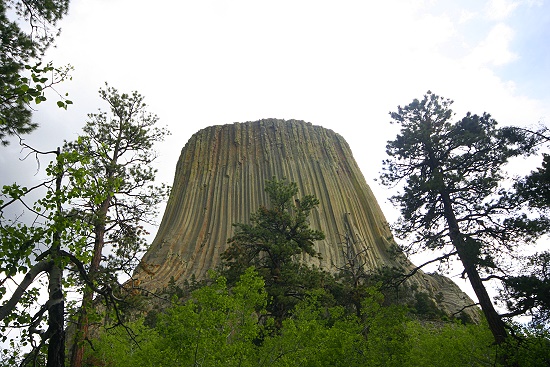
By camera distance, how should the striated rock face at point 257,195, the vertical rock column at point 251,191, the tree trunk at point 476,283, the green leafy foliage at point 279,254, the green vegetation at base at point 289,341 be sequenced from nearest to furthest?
1. the green vegetation at base at point 289,341
2. the tree trunk at point 476,283
3. the green leafy foliage at point 279,254
4. the striated rock face at point 257,195
5. the vertical rock column at point 251,191

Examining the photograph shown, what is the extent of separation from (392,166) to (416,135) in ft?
4.53

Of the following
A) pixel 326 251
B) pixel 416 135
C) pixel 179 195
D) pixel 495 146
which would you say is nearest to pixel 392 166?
pixel 416 135

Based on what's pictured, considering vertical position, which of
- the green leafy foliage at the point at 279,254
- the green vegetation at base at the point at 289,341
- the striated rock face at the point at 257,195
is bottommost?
the green vegetation at base at the point at 289,341

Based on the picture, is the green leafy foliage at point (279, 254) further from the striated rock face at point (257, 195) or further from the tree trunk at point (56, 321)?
the striated rock face at point (257, 195)

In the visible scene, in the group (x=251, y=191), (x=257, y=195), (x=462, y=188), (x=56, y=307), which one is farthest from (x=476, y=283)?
(x=251, y=191)

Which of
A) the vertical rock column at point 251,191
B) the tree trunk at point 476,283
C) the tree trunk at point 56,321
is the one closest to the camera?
the tree trunk at point 56,321

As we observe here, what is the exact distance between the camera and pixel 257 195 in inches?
1540

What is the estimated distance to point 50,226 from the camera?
4176mm

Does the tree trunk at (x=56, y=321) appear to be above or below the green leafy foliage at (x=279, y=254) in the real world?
below

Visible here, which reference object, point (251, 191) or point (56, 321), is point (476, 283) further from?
point (251, 191)

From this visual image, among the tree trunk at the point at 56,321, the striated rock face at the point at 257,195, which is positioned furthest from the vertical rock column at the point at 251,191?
the tree trunk at the point at 56,321

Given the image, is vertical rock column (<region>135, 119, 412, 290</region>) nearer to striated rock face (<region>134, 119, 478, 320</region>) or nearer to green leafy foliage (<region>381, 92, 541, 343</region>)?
striated rock face (<region>134, 119, 478, 320</region>)

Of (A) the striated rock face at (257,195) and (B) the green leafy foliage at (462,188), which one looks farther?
(A) the striated rock face at (257,195)

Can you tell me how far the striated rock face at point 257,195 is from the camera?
110 feet
